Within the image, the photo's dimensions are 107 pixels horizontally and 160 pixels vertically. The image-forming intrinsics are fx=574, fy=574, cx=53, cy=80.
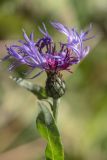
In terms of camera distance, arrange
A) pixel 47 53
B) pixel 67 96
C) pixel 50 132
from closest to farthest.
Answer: pixel 50 132 < pixel 47 53 < pixel 67 96

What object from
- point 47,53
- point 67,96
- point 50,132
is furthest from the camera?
point 67,96

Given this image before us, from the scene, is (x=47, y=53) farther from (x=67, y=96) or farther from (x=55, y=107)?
(x=67, y=96)

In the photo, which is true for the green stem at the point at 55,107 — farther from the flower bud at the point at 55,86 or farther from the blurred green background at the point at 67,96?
the blurred green background at the point at 67,96

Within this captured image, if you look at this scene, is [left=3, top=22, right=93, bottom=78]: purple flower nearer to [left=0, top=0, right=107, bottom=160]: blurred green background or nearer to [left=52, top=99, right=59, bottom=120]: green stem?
[left=52, top=99, right=59, bottom=120]: green stem

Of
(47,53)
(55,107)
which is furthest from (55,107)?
(47,53)

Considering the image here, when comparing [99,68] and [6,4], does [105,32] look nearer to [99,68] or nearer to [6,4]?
A: [99,68]

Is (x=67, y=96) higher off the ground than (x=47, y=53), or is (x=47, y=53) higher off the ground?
(x=47, y=53)

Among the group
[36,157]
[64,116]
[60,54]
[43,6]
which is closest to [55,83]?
[60,54]
